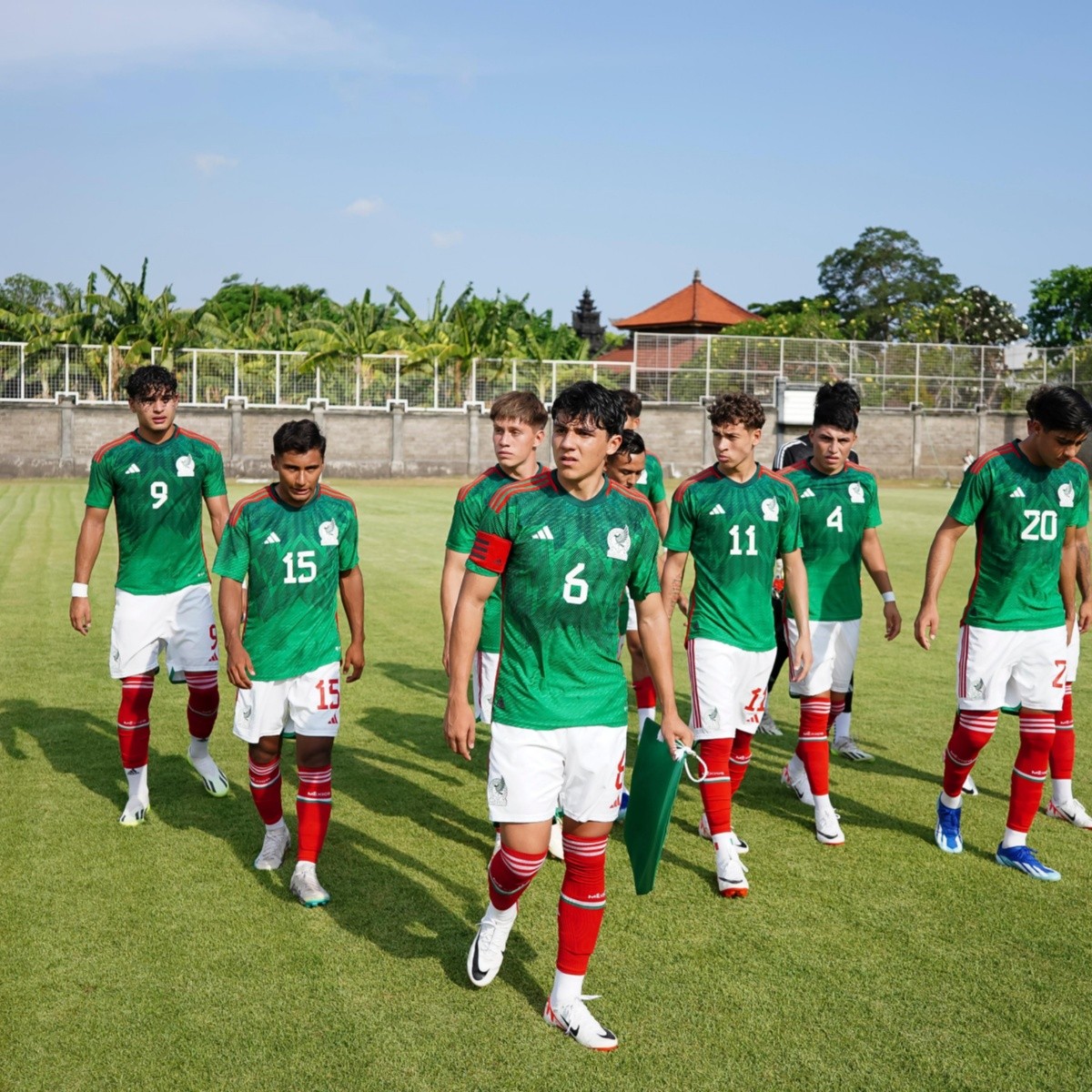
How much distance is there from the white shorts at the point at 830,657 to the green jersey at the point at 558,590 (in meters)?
2.54

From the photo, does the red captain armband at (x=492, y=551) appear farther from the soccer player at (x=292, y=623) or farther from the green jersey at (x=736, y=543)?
the green jersey at (x=736, y=543)

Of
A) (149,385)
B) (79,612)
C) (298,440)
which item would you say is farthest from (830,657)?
(79,612)

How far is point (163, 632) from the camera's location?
667cm

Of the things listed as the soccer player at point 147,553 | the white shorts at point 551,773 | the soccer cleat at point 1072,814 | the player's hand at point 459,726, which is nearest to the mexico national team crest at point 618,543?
the white shorts at point 551,773

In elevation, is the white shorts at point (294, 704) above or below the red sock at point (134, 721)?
above

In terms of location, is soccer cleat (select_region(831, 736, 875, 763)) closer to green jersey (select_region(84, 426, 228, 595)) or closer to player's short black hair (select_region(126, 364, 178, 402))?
green jersey (select_region(84, 426, 228, 595))

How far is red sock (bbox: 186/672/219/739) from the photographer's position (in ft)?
22.5

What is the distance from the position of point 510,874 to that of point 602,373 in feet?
141

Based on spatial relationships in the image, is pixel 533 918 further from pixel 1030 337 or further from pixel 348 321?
pixel 1030 337

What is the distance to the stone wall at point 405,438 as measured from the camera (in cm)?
4097

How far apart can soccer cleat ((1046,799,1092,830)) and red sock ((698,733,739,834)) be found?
2225 mm

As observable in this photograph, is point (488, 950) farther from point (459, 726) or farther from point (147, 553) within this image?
point (147, 553)

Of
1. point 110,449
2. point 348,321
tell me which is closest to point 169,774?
point 110,449

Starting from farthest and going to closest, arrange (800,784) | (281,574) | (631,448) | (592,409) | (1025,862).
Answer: (800,784)
(631,448)
(1025,862)
(281,574)
(592,409)
